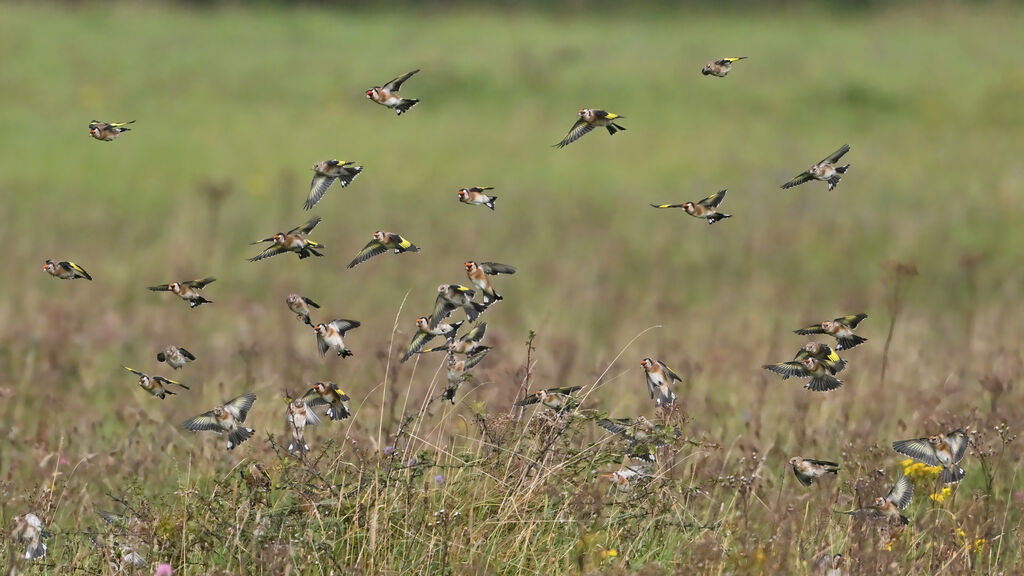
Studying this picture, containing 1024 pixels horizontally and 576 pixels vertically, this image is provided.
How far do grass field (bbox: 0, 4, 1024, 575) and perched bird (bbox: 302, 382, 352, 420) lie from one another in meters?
0.21

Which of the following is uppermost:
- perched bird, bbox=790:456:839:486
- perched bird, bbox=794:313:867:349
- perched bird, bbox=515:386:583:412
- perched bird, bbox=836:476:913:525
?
perched bird, bbox=794:313:867:349

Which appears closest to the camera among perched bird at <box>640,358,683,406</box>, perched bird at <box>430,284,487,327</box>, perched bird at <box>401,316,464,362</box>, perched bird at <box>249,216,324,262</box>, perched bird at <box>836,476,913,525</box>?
perched bird at <box>249,216,324,262</box>

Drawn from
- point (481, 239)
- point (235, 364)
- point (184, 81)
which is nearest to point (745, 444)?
point (235, 364)

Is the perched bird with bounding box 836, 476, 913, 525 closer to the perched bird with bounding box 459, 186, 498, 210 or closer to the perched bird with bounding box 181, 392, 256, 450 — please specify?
the perched bird with bounding box 459, 186, 498, 210

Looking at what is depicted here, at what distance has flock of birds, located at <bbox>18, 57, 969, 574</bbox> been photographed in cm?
416

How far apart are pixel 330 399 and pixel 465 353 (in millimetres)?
512

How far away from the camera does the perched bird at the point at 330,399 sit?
4.26 meters

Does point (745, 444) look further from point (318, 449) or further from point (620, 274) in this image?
point (620, 274)

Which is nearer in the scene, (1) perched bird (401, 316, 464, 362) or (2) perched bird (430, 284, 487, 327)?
(2) perched bird (430, 284, 487, 327)

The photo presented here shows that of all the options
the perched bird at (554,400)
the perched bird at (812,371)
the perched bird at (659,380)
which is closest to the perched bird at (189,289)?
the perched bird at (554,400)

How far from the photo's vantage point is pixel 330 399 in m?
4.29

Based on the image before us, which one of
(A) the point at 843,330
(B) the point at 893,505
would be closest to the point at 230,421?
(A) the point at 843,330

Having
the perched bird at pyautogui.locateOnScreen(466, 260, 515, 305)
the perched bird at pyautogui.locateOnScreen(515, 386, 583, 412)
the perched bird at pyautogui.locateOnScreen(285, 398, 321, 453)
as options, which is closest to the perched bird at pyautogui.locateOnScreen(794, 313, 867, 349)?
the perched bird at pyautogui.locateOnScreen(515, 386, 583, 412)

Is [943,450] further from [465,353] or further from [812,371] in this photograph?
[465,353]
